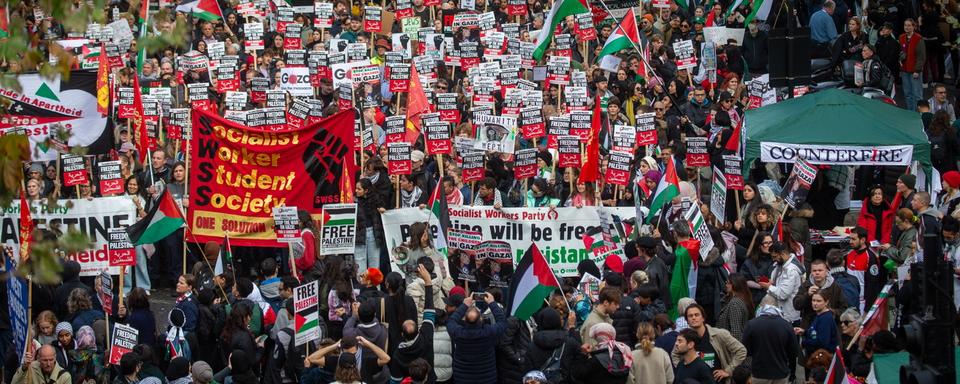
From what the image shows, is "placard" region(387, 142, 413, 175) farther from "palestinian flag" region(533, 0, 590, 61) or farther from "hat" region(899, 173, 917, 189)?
"palestinian flag" region(533, 0, 590, 61)

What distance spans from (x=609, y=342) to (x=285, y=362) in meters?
3.37

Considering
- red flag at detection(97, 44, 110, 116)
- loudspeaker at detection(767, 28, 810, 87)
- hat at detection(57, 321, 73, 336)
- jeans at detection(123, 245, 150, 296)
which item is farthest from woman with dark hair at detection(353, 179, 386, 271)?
loudspeaker at detection(767, 28, 810, 87)

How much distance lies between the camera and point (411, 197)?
1980 cm

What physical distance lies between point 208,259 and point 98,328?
224 centimetres

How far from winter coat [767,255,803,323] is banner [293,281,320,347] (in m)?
4.41

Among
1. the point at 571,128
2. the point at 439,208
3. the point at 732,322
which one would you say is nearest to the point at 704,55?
the point at 571,128

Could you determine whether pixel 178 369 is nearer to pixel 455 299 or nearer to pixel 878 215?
pixel 455 299

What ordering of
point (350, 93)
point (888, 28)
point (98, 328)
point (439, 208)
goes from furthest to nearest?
1. point (888, 28)
2. point (350, 93)
3. point (439, 208)
4. point (98, 328)

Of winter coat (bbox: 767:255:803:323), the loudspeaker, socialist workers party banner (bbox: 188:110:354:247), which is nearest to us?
winter coat (bbox: 767:255:803:323)

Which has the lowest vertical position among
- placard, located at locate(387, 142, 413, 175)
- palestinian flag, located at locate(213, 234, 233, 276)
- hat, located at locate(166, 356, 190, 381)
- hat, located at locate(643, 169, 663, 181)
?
hat, located at locate(166, 356, 190, 381)

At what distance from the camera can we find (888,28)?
985 inches

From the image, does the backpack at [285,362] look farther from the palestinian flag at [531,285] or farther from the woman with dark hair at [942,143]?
the woman with dark hair at [942,143]

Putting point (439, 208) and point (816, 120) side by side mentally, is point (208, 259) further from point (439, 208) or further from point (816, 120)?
point (816, 120)

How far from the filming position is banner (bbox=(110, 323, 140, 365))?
49.8 feet
